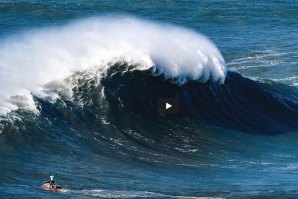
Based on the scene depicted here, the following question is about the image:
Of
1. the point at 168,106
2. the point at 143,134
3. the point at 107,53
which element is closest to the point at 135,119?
the point at 143,134

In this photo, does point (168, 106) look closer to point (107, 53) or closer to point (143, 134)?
point (107, 53)

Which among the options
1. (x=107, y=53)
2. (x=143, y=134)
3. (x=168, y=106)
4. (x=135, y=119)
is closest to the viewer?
(x=143, y=134)

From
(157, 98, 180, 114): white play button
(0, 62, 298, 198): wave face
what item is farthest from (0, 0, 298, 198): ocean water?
(157, 98, 180, 114): white play button

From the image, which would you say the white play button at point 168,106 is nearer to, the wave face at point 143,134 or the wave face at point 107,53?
the wave face at point 143,134

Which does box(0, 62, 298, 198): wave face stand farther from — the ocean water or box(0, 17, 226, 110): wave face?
box(0, 17, 226, 110): wave face

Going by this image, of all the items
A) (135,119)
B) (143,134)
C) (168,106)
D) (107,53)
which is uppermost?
(107,53)

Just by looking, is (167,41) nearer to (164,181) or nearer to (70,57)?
(70,57)
